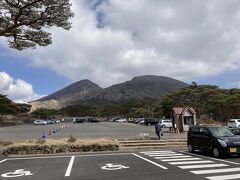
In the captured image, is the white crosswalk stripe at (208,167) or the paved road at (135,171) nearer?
the white crosswalk stripe at (208,167)

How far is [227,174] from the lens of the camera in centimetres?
1273

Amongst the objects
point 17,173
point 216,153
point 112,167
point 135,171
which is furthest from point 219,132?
point 17,173

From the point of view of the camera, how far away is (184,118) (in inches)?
1784

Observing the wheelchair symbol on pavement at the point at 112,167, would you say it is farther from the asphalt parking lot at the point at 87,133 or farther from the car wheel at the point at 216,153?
the asphalt parking lot at the point at 87,133

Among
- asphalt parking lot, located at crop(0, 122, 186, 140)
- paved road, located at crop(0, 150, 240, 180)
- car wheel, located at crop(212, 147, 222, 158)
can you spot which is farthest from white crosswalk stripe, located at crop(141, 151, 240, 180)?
asphalt parking lot, located at crop(0, 122, 186, 140)

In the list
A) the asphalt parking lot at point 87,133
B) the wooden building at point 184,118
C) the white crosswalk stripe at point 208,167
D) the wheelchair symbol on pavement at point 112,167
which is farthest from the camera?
the wooden building at point 184,118

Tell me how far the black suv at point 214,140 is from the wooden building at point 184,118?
23339 millimetres

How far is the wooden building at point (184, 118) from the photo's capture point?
44750mm

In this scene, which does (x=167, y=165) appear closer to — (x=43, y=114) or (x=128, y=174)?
(x=128, y=174)

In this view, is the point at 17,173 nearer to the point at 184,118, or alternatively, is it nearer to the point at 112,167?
the point at 112,167

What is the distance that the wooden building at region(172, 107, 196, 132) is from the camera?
44750mm

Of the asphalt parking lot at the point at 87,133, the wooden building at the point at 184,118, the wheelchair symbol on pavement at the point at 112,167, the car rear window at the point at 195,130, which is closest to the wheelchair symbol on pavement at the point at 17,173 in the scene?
the wheelchair symbol on pavement at the point at 112,167

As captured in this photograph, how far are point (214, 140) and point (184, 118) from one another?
26.9m

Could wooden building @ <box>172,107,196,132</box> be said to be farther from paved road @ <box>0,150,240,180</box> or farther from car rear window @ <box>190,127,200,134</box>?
paved road @ <box>0,150,240,180</box>
